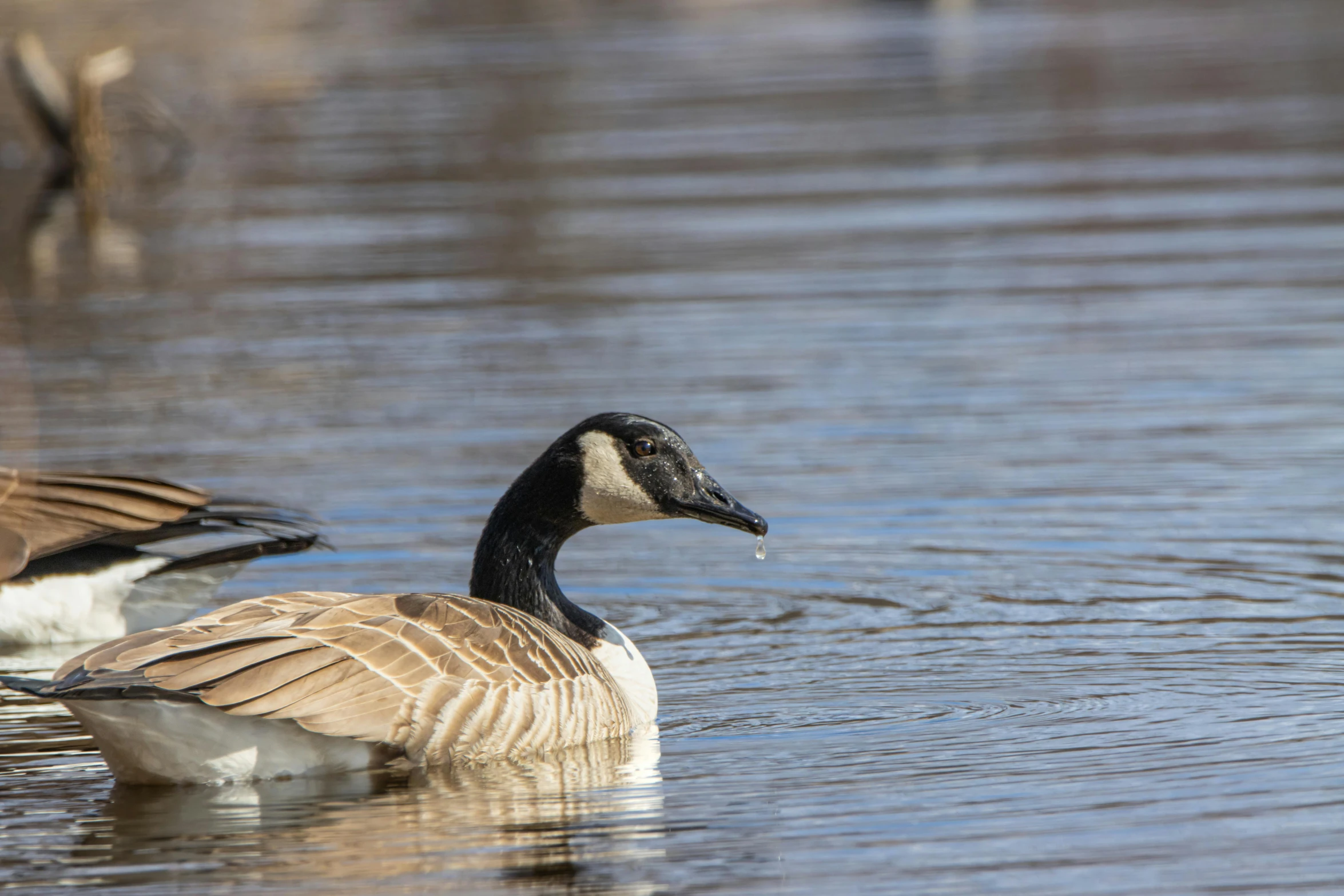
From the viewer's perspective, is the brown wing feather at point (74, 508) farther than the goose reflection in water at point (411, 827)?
Yes

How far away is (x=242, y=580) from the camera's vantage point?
10648 millimetres

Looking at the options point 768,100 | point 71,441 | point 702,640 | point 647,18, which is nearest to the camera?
point 702,640

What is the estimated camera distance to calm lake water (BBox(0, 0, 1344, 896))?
6629mm

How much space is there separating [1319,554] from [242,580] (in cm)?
520

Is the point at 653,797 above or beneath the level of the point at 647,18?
beneath

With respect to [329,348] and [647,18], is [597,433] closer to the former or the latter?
[329,348]

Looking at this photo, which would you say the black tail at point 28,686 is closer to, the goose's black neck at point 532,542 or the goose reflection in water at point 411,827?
the goose reflection in water at point 411,827

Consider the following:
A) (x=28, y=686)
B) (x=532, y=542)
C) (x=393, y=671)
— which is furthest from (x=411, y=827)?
(x=532, y=542)

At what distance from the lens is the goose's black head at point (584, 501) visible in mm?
8312

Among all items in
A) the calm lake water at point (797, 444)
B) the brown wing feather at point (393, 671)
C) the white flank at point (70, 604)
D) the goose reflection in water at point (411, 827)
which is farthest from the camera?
the white flank at point (70, 604)

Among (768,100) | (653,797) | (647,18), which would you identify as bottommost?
(653,797)

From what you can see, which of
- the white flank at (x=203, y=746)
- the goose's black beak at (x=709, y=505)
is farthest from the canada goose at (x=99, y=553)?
the white flank at (x=203, y=746)

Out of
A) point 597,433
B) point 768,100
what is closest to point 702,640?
point 597,433

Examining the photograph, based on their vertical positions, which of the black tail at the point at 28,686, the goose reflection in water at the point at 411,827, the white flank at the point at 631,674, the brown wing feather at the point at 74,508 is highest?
the brown wing feather at the point at 74,508
